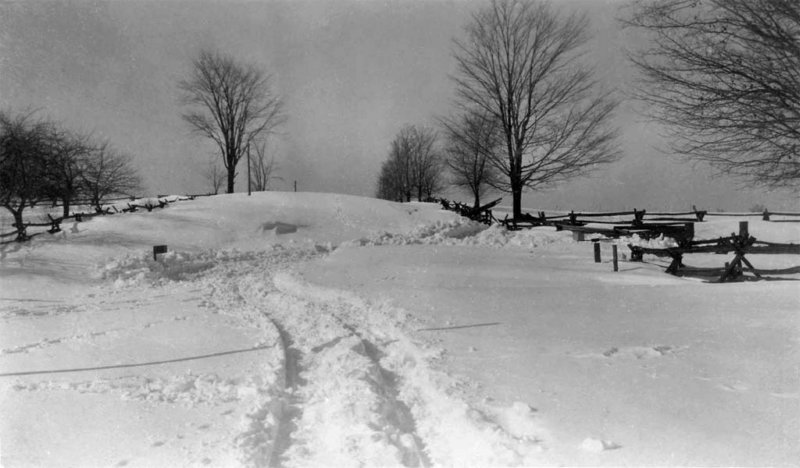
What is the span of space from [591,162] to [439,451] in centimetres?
2344

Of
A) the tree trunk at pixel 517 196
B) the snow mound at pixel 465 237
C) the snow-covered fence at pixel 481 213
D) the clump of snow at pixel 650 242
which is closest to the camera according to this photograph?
the clump of snow at pixel 650 242

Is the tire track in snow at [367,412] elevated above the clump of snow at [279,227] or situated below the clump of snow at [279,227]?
below

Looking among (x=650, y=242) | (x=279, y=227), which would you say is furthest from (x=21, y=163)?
(x=650, y=242)

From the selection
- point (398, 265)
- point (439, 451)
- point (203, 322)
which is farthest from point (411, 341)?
point (398, 265)

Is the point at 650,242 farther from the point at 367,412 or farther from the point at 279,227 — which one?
the point at 367,412

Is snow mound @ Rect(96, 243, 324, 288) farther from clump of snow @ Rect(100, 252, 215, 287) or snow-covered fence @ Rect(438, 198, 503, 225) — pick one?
snow-covered fence @ Rect(438, 198, 503, 225)

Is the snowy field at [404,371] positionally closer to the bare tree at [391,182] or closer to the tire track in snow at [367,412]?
the tire track in snow at [367,412]

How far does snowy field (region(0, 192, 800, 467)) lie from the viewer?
375cm

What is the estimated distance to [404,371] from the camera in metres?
5.65

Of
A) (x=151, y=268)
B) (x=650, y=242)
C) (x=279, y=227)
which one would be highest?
(x=279, y=227)

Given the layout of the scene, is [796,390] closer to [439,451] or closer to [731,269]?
[439,451]

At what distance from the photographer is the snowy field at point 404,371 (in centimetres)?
375

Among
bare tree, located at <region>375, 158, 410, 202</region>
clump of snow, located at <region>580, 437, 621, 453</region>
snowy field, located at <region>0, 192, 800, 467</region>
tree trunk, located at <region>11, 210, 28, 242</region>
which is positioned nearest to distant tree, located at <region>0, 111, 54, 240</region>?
tree trunk, located at <region>11, 210, 28, 242</region>

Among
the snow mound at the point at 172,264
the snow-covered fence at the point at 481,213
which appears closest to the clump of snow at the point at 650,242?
the snow-covered fence at the point at 481,213
